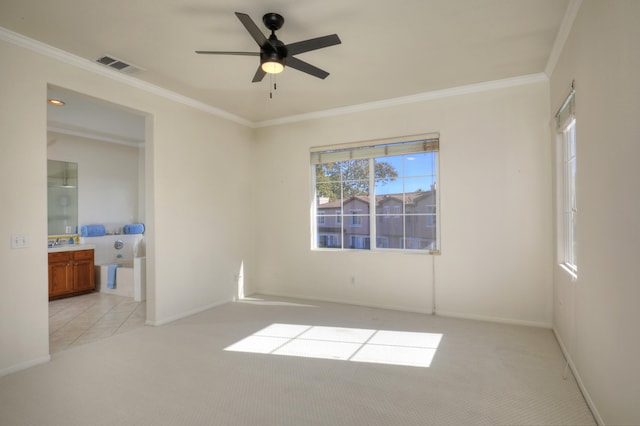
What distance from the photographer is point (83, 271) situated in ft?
18.3

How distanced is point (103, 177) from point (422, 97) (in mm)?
5782

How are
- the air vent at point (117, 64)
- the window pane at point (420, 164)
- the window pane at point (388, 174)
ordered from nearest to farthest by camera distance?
the air vent at point (117, 64), the window pane at point (420, 164), the window pane at point (388, 174)

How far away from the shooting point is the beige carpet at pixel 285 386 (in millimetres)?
2158

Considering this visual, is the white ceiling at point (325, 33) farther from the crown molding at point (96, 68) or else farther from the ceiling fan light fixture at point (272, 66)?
the ceiling fan light fixture at point (272, 66)

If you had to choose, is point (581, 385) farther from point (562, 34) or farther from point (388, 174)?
point (388, 174)

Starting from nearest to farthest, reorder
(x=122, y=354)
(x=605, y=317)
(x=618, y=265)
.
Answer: (x=618, y=265) → (x=605, y=317) → (x=122, y=354)

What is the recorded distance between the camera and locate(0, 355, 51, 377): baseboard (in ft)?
8.98

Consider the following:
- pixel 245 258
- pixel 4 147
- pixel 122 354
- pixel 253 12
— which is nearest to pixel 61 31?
pixel 4 147

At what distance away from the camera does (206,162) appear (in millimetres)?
4707

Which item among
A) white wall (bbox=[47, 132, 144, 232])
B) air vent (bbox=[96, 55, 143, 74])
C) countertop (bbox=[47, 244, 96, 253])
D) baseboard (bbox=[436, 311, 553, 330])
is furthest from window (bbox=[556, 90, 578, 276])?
white wall (bbox=[47, 132, 144, 232])

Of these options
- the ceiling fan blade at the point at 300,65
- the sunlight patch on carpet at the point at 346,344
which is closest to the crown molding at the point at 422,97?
the ceiling fan blade at the point at 300,65

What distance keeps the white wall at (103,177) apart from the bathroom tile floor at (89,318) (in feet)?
5.17

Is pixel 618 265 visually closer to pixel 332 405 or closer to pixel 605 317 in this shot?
pixel 605 317

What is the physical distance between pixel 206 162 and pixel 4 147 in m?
2.18
